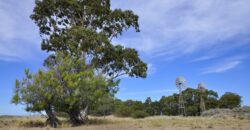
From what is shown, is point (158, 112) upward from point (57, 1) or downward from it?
downward

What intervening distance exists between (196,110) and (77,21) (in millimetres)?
49558

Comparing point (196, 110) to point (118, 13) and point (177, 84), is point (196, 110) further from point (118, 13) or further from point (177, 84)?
point (118, 13)

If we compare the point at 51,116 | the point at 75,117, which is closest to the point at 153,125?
the point at 75,117

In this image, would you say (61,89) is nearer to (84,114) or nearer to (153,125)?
(84,114)

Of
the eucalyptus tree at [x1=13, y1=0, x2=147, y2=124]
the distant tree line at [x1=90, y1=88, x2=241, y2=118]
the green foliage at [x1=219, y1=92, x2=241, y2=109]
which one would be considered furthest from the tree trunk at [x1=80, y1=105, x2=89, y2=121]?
the green foliage at [x1=219, y1=92, x2=241, y2=109]

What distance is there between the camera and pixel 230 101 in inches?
2960

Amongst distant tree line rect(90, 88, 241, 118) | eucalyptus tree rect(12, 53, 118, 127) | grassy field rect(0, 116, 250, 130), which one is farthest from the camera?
distant tree line rect(90, 88, 241, 118)

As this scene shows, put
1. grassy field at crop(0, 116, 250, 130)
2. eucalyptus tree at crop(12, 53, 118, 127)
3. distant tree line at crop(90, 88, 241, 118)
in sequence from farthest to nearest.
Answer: distant tree line at crop(90, 88, 241, 118), eucalyptus tree at crop(12, 53, 118, 127), grassy field at crop(0, 116, 250, 130)

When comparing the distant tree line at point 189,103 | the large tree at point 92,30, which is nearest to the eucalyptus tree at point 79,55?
the large tree at point 92,30

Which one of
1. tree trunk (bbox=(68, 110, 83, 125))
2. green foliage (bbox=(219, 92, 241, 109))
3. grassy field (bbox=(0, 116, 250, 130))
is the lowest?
grassy field (bbox=(0, 116, 250, 130))

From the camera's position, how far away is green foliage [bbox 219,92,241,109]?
74.9m

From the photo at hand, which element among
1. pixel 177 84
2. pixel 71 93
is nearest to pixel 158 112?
pixel 177 84

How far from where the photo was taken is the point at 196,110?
73.8 m

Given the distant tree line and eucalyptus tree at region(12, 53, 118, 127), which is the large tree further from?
the distant tree line
